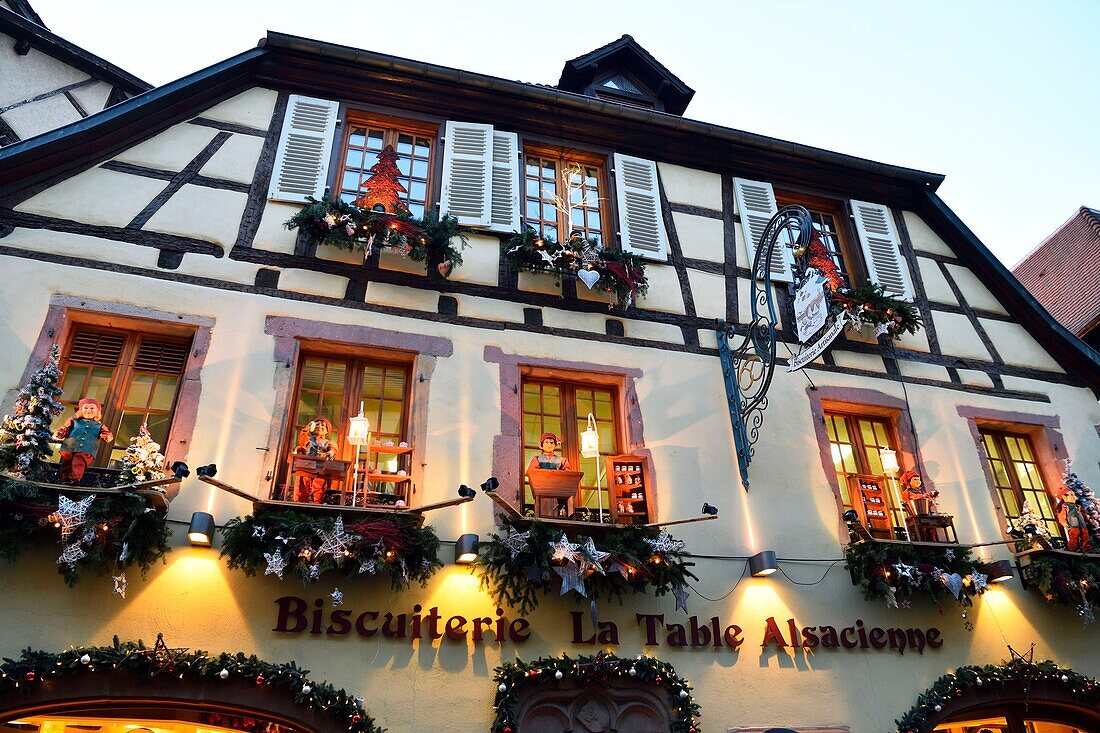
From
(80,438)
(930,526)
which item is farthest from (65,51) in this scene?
(930,526)

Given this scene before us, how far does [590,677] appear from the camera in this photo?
5812mm

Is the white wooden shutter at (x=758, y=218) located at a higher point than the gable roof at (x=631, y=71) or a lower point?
lower

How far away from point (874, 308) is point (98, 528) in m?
7.34

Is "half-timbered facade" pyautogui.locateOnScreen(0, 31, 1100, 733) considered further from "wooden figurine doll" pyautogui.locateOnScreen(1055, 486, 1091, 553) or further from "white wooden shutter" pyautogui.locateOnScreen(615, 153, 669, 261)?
"wooden figurine doll" pyautogui.locateOnScreen(1055, 486, 1091, 553)

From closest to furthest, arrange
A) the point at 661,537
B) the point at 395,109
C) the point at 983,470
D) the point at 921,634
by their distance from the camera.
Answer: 1. the point at 661,537
2. the point at 921,634
3. the point at 983,470
4. the point at 395,109

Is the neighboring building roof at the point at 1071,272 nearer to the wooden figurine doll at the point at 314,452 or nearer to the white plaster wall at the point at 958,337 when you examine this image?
the white plaster wall at the point at 958,337

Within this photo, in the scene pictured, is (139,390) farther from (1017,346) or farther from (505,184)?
(1017,346)

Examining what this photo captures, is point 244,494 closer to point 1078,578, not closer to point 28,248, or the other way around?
point 28,248

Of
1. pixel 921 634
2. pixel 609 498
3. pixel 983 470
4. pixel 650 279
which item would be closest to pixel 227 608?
pixel 609 498

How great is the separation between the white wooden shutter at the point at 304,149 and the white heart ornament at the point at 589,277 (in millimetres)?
2586

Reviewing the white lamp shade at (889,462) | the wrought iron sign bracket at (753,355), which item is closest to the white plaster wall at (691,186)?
the wrought iron sign bracket at (753,355)

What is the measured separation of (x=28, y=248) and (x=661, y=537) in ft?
18.3

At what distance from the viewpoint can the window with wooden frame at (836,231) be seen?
9328 mm

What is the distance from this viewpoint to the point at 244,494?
5398 millimetres
